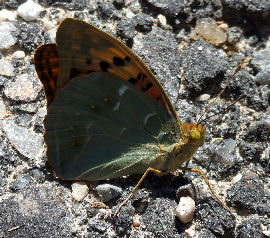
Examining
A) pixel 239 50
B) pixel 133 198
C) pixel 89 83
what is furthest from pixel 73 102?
pixel 239 50

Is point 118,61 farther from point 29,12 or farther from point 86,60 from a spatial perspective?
point 29,12

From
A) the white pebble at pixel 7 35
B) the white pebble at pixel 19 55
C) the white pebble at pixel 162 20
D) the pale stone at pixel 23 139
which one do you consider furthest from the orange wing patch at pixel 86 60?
the white pebble at pixel 162 20

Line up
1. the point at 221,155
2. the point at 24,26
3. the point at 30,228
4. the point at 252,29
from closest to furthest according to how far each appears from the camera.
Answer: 1. the point at 30,228
2. the point at 221,155
3. the point at 24,26
4. the point at 252,29

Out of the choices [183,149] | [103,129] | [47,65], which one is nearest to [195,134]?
[183,149]

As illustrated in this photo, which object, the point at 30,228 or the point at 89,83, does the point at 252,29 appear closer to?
the point at 89,83

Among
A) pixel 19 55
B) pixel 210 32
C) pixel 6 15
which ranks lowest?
pixel 19 55

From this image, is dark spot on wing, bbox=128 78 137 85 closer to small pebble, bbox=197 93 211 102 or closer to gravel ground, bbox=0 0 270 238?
gravel ground, bbox=0 0 270 238
